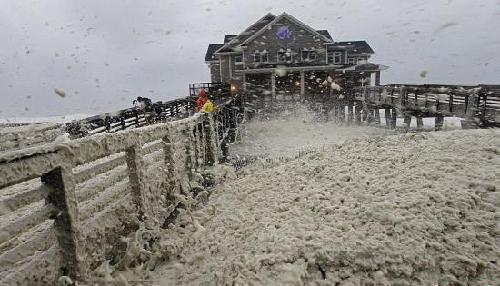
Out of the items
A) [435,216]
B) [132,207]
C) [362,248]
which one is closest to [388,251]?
[362,248]

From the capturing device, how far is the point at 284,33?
35.0 m

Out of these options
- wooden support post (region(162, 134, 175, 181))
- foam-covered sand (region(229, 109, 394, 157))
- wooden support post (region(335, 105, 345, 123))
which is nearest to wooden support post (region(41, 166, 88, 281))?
wooden support post (region(162, 134, 175, 181))

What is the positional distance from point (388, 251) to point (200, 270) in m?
1.63

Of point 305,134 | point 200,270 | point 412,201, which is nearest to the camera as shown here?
point 200,270

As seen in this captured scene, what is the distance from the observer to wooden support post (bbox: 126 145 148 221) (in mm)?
3449

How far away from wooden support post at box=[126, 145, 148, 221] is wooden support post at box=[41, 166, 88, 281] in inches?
41.5

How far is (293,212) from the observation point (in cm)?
365

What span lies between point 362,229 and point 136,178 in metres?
2.34

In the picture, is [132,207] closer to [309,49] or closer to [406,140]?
[406,140]

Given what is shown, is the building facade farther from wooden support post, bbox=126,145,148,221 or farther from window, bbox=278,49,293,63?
wooden support post, bbox=126,145,148,221

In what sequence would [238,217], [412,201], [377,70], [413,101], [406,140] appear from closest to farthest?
[412,201] → [238,217] → [406,140] → [413,101] → [377,70]

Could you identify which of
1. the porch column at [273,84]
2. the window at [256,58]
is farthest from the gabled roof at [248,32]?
the porch column at [273,84]

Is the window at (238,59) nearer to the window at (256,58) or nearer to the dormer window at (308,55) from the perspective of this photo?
the window at (256,58)

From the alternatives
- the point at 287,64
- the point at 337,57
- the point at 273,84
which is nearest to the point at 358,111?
the point at 273,84
